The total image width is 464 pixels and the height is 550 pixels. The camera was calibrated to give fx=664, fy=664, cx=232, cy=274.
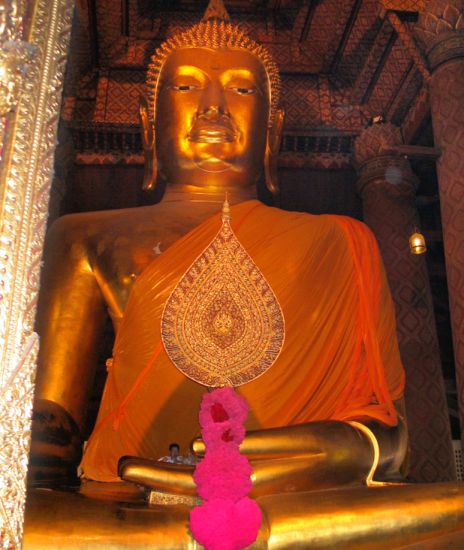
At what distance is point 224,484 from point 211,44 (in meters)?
2.16

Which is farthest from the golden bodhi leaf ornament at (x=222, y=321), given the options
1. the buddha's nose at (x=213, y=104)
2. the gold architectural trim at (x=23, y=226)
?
the gold architectural trim at (x=23, y=226)

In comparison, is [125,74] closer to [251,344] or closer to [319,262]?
[319,262]

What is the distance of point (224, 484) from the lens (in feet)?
4.27

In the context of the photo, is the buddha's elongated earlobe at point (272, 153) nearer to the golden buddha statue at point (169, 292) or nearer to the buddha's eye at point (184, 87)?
the golden buddha statue at point (169, 292)

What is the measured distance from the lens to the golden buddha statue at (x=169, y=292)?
2.12m

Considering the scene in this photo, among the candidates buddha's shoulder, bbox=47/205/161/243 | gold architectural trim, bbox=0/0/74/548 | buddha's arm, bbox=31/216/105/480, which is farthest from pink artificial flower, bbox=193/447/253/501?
buddha's shoulder, bbox=47/205/161/243

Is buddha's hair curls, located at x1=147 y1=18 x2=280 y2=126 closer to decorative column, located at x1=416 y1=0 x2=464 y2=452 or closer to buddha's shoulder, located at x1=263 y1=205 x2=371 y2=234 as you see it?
buddha's shoulder, located at x1=263 y1=205 x2=371 y2=234

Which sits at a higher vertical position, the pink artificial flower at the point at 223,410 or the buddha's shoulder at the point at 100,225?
the buddha's shoulder at the point at 100,225

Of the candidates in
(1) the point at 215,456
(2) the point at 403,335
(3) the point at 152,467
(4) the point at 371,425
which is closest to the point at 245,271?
(4) the point at 371,425

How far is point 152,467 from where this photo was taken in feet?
5.14

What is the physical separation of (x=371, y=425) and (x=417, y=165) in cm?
352

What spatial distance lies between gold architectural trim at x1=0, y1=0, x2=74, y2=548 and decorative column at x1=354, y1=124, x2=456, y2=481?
11.6ft

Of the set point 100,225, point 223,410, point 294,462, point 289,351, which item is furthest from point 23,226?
point 100,225

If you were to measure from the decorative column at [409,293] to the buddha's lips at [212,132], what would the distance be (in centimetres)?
216
